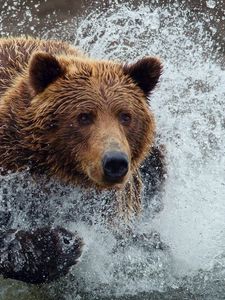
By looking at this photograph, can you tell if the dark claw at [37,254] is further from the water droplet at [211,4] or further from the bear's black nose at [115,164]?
the water droplet at [211,4]

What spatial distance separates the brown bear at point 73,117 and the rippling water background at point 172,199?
272 mm

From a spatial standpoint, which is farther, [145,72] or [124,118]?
[145,72]

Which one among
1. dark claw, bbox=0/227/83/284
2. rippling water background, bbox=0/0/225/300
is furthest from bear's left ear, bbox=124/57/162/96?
dark claw, bbox=0/227/83/284

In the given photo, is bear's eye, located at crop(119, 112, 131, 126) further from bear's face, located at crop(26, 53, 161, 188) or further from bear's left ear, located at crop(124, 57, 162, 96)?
bear's left ear, located at crop(124, 57, 162, 96)

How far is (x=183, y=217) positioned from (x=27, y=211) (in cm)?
176

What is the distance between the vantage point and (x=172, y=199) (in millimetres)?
7367

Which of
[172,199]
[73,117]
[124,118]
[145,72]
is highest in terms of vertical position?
[145,72]

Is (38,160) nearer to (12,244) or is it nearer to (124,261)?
(12,244)

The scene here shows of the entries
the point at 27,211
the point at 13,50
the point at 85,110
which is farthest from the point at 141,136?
the point at 13,50

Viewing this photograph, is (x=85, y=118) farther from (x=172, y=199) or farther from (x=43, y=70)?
(x=172, y=199)

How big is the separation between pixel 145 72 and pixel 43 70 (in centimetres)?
77

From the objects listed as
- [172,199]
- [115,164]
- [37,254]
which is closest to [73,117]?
[115,164]

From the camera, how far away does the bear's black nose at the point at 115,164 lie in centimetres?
521

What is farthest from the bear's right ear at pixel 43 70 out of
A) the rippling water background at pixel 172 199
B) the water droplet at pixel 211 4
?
the water droplet at pixel 211 4
